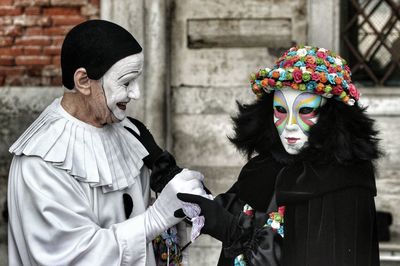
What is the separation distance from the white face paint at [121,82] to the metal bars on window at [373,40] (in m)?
3.01

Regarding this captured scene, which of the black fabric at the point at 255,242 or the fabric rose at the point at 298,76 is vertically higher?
the fabric rose at the point at 298,76

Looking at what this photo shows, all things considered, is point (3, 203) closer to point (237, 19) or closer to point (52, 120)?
point (237, 19)

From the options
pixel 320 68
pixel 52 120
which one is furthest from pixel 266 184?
pixel 52 120

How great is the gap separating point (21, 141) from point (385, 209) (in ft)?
10.6

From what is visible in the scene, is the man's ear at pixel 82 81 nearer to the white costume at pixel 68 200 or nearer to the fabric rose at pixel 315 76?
the white costume at pixel 68 200

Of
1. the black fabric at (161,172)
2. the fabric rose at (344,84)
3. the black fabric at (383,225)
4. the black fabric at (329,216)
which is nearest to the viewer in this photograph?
the black fabric at (329,216)

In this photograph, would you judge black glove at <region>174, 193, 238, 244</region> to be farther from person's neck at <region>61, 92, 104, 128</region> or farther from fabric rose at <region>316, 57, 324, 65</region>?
fabric rose at <region>316, 57, 324, 65</region>

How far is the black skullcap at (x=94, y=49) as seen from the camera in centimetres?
391

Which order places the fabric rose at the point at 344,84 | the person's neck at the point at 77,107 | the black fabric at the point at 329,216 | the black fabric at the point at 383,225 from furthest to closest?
the black fabric at the point at 383,225 → the person's neck at the point at 77,107 → the fabric rose at the point at 344,84 → the black fabric at the point at 329,216

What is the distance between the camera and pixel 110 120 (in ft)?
13.3

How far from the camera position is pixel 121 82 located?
13.0ft

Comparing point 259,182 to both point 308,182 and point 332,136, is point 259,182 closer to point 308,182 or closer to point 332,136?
point 308,182

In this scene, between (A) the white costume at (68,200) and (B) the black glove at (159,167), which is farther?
(B) the black glove at (159,167)

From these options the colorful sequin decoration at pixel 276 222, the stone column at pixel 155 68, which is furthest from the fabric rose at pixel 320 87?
the stone column at pixel 155 68
